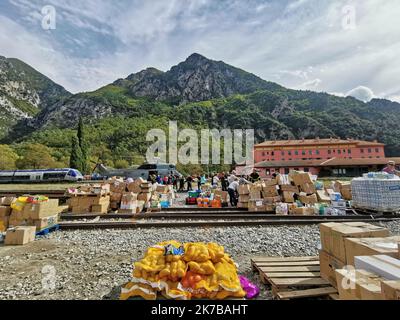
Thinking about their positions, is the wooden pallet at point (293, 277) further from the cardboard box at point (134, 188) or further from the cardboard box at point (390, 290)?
the cardboard box at point (134, 188)

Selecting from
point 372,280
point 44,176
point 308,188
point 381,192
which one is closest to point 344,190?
point 308,188

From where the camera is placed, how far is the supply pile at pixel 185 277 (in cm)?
273

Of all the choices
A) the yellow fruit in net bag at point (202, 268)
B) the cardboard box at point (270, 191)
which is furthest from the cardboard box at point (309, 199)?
the yellow fruit in net bag at point (202, 268)

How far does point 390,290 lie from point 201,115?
103 m

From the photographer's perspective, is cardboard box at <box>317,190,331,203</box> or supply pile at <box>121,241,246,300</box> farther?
cardboard box at <box>317,190,331,203</box>

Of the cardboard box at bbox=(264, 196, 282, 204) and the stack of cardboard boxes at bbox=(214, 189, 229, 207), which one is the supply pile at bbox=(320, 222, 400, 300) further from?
the stack of cardboard boxes at bbox=(214, 189, 229, 207)

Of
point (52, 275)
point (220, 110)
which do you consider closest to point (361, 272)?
point (52, 275)

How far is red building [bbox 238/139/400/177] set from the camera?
4369 cm

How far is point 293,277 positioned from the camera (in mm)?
3254

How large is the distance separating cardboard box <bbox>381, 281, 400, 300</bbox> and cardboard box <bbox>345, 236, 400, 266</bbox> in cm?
89

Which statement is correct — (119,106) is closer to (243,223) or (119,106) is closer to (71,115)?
(71,115)

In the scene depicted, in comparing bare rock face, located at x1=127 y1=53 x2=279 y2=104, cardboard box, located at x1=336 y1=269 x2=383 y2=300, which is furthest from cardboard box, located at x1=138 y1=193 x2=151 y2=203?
bare rock face, located at x1=127 y1=53 x2=279 y2=104

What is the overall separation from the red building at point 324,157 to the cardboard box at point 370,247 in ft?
155

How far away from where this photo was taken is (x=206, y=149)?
66750 mm
